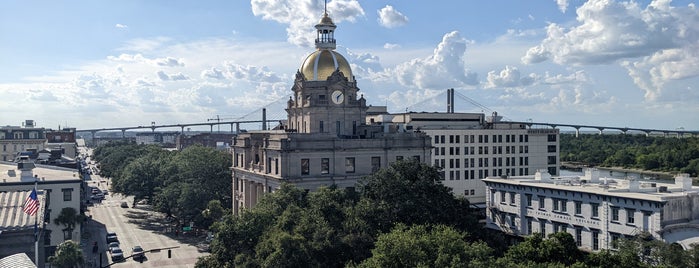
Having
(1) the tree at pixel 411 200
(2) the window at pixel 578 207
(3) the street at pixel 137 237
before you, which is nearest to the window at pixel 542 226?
(2) the window at pixel 578 207

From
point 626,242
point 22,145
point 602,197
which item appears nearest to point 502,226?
point 602,197

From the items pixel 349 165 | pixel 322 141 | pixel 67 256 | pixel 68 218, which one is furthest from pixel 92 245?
pixel 349 165

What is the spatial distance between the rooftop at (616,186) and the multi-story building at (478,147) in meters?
37.9

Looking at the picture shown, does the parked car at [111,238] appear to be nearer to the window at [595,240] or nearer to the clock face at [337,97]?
the clock face at [337,97]

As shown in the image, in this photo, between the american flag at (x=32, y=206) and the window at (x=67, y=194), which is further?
the window at (x=67, y=194)

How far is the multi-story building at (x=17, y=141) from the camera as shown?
152688 millimetres

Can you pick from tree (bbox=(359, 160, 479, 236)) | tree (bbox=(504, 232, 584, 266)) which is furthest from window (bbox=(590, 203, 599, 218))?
tree (bbox=(504, 232, 584, 266))

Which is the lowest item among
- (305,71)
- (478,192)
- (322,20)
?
(478,192)

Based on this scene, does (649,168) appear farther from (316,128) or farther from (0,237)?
(0,237)

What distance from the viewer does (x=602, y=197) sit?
193ft

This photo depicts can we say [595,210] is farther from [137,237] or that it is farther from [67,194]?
[137,237]

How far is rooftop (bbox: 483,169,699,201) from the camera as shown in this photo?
5722cm

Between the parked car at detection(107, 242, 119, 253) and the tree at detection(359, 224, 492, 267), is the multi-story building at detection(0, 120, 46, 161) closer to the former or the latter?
the parked car at detection(107, 242, 119, 253)

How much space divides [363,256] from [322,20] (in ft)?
165
